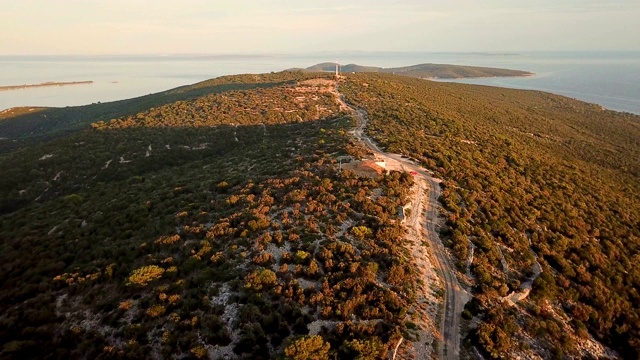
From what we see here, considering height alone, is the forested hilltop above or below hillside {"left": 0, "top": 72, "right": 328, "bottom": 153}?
below

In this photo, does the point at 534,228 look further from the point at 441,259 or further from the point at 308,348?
the point at 308,348

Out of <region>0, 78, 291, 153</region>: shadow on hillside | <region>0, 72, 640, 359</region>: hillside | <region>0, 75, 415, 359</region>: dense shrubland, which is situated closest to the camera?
<region>0, 75, 415, 359</region>: dense shrubland

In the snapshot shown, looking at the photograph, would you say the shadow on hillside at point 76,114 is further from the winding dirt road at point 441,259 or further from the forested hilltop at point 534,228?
the winding dirt road at point 441,259

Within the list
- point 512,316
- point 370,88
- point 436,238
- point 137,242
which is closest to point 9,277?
point 137,242

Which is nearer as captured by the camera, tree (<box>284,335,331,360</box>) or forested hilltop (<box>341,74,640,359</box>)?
tree (<box>284,335,331,360</box>)

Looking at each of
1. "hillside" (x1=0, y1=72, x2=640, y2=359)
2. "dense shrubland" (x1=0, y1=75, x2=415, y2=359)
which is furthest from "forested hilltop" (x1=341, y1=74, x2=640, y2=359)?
"dense shrubland" (x1=0, y1=75, x2=415, y2=359)

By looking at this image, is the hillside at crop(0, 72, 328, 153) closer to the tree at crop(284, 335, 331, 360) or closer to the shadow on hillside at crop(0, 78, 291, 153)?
the shadow on hillside at crop(0, 78, 291, 153)

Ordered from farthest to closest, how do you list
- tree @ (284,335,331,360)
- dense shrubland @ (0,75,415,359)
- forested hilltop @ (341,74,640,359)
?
forested hilltop @ (341,74,640,359), dense shrubland @ (0,75,415,359), tree @ (284,335,331,360)
